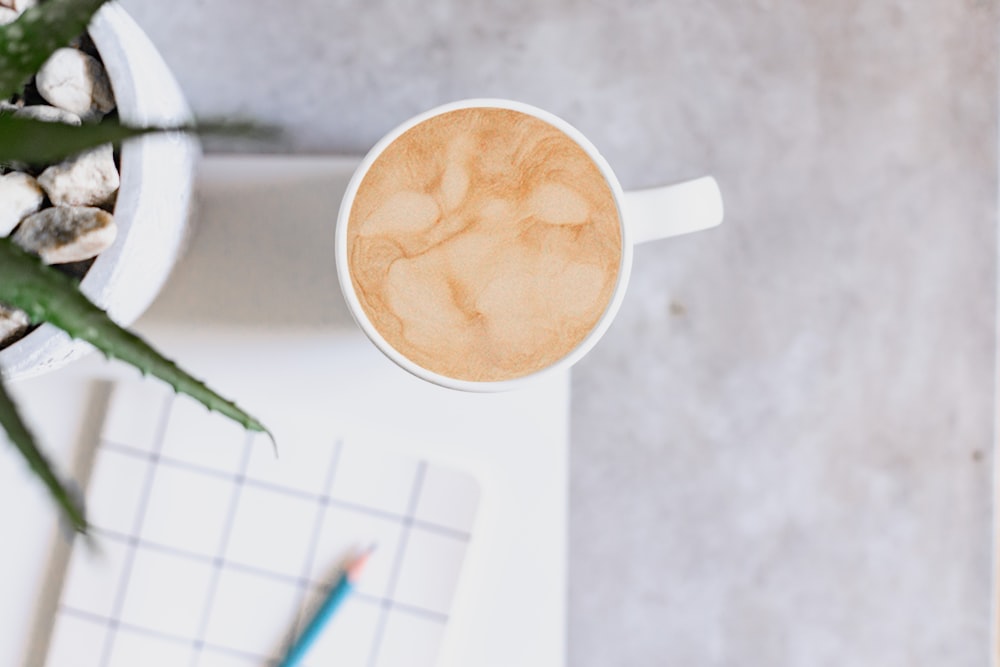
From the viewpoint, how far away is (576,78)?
22.6 inches

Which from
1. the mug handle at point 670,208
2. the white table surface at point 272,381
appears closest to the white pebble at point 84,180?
the white table surface at point 272,381

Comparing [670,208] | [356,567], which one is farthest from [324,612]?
[670,208]

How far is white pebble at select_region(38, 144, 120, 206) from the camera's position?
369mm

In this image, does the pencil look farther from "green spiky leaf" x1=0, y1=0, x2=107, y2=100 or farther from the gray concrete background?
"green spiky leaf" x1=0, y1=0, x2=107, y2=100

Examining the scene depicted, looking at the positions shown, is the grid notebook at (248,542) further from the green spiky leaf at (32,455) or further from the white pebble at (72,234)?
the green spiky leaf at (32,455)

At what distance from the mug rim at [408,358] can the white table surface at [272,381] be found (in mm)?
83

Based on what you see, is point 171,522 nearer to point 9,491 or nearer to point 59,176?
point 9,491

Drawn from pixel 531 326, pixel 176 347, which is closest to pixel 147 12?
pixel 176 347

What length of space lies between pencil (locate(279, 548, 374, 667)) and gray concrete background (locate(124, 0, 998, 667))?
16cm

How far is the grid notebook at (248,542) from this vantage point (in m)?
0.50

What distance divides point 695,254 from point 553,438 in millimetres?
164

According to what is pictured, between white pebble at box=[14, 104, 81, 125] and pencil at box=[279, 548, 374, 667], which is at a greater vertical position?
white pebble at box=[14, 104, 81, 125]

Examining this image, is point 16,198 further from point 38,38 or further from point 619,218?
point 619,218

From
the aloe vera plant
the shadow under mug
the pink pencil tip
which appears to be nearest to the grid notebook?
the pink pencil tip
